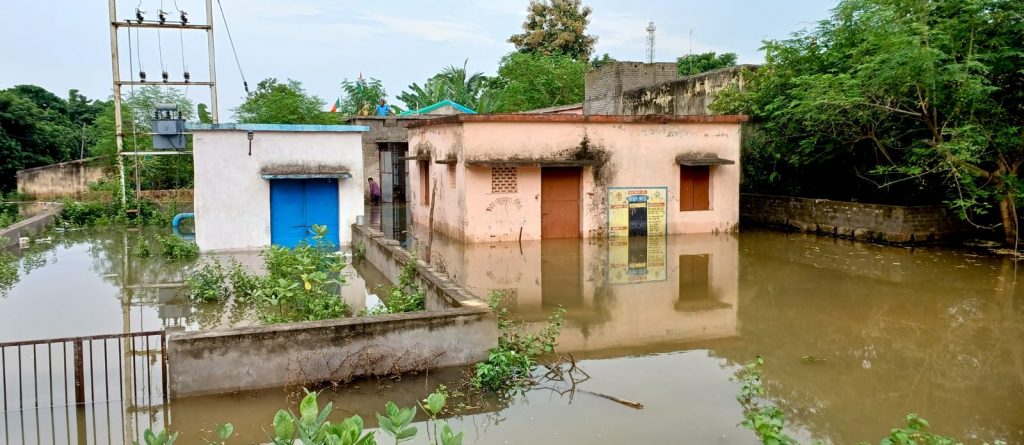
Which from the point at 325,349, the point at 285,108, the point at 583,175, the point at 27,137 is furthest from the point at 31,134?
the point at 325,349

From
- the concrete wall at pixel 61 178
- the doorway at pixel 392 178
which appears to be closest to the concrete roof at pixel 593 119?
the doorway at pixel 392 178

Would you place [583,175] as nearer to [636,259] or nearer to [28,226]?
[636,259]

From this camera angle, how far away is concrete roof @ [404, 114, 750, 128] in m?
15.9

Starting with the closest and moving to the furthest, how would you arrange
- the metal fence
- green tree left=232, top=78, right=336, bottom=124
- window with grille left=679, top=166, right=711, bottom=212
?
the metal fence → window with grille left=679, top=166, right=711, bottom=212 → green tree left=232, top=78, right=336, bottom=124

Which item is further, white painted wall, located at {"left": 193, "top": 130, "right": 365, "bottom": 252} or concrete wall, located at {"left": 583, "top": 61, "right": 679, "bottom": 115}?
concrete wall, located at {"left": 583, "top": 61, "right": 679, "bottom": 115}

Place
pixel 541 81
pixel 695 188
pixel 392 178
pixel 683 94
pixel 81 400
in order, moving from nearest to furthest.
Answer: pixel 81 400, pixel 695 188, pixel 683 94, pixel 392 178, pixel 541 81

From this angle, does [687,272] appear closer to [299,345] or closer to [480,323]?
[480,323]

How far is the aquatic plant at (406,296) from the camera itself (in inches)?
332

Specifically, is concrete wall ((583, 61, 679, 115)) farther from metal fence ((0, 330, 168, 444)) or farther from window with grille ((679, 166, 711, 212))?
metal fence ((0, 330, 168, 444))

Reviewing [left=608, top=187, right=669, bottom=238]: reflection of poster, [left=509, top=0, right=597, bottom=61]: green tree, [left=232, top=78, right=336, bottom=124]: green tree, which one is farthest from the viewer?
[left=509, top=0, right=597, bottom=61]: green tree

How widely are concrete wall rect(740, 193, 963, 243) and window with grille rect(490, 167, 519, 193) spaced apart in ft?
22.2

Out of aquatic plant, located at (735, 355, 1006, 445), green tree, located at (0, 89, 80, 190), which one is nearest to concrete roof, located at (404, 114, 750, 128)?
aquatic plant, located at (735, 355, 1006, 445)

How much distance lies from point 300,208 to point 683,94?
12.8 metres

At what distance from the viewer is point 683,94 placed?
908 inches
